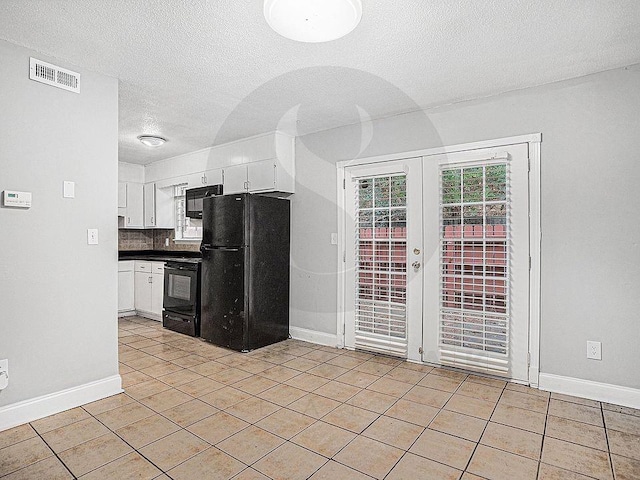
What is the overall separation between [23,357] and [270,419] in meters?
1.59

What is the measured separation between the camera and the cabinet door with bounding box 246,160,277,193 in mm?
4377

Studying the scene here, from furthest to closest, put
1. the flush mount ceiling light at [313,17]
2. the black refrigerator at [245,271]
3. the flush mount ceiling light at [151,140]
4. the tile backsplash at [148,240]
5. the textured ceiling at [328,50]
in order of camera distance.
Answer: the tile backsplash at [148,240] → the flush mount ceiling light at [151,140] → the black refrigerator at [245,271] → the textured ceiling at [328,50] → the flush mount ceiling light at [313,17]

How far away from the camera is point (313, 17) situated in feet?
6.29

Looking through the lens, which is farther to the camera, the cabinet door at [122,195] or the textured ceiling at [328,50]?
the cabinet door at [122,195]

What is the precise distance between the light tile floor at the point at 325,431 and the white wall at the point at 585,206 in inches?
17.2

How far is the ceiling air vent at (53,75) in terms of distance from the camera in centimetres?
247

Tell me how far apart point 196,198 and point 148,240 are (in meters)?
1.97

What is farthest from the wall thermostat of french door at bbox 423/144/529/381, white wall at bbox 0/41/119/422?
french door at bbox 423/144/529/381

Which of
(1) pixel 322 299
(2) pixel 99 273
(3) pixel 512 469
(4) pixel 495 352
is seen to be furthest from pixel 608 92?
(2) pixel 99 273

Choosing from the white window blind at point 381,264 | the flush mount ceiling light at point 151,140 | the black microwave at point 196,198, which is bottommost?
the white window blind at point 381,264

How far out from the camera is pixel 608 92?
2.77m

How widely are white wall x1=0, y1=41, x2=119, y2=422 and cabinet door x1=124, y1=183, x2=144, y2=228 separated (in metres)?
3.50

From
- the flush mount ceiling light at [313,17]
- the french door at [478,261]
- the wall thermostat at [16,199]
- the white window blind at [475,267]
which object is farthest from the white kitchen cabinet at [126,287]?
the flush mount ceiling light at [313,17]

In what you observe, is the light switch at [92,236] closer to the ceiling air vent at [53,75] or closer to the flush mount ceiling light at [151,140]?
the ceiling air vent at [53,75]
